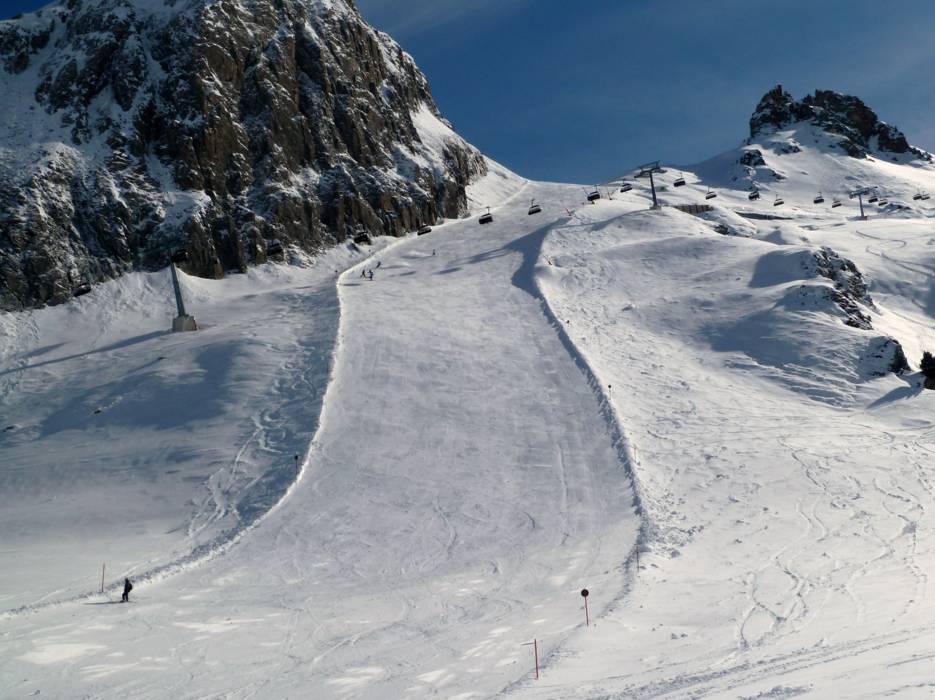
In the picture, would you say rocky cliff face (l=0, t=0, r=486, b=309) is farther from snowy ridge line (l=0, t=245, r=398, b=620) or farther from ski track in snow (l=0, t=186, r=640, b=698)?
snowy ridge line (l=0, t=245, r=398, b=620)

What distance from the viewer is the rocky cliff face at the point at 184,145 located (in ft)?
167

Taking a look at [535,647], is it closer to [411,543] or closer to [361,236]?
[411,543]

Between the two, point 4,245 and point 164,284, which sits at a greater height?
point 4,245

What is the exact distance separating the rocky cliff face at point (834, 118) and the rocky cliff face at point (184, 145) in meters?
85.8

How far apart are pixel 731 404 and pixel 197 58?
45963 millimetres

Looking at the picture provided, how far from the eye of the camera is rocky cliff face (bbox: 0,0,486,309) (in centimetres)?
5100

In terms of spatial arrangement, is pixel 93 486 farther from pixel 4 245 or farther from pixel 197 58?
pixel 197 58

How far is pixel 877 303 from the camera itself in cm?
5291

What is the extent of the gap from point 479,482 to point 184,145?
40136 mm

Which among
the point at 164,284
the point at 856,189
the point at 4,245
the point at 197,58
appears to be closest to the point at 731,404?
the point at 164,284

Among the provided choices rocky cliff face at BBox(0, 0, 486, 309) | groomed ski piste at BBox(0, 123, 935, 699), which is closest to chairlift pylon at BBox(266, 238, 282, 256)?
rocky cliff face at BBox(0, 0, 486, 309)

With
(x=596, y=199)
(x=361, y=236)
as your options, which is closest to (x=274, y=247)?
(x=361, y=236)

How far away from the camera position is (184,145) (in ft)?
184

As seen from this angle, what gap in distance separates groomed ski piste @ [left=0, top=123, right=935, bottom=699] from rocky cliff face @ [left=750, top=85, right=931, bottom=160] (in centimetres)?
8723
